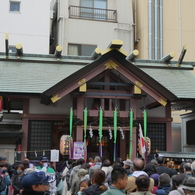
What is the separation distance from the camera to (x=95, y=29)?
79.5 feet

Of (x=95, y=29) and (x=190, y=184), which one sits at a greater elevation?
(x=95, y=29)

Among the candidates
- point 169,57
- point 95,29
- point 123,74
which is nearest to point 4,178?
point 123,74

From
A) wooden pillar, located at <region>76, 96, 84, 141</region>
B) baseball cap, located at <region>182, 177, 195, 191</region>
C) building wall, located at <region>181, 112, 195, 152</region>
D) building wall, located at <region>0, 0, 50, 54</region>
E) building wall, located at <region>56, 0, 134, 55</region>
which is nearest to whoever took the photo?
baseball cap, located at <region>182, 177, 195, 191</region>

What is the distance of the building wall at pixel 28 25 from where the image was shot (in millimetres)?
23016

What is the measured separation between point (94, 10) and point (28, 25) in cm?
486

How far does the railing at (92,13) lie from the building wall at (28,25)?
1.83 m

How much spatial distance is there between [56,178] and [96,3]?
19.0m

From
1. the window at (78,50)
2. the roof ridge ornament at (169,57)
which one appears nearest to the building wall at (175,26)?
the window at (78,50)

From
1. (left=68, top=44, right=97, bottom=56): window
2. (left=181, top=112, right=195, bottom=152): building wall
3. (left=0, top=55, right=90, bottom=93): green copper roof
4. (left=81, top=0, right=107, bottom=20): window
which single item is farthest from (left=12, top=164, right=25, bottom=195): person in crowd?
(left=81, top=0, right=107, bottom=20): window

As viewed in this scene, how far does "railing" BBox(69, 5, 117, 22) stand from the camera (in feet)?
79.5

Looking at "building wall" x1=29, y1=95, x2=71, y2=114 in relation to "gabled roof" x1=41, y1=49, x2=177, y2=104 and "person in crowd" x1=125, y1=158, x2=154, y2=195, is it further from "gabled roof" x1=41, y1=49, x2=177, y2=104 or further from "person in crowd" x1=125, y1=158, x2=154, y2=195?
"person in crowd" x1=125, y1=158, x2=154, y2=195

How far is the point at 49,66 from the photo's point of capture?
16.6 metres

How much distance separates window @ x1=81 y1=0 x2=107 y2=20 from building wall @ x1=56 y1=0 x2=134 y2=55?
451 millimetres

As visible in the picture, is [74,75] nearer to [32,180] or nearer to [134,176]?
[134,176]
